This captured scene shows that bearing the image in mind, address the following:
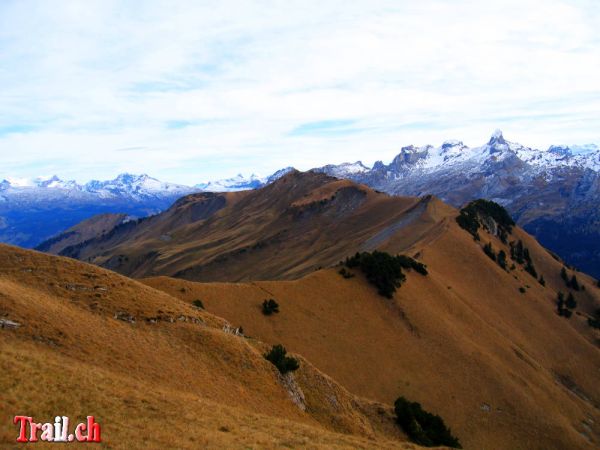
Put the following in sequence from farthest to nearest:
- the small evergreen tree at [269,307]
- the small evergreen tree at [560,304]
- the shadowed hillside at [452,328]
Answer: the small evergreen tree at [560,304]
the small evergreen tree at [269,307]
the shadowed hillside at [452,328]

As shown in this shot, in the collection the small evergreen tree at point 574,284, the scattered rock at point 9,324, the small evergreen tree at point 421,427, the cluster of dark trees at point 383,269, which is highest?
the cluster of dark trees at point 383,269

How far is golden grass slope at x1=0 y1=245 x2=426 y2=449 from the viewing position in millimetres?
23328

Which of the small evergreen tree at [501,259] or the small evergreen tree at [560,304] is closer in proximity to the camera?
the small evergreen tree at [560,304]

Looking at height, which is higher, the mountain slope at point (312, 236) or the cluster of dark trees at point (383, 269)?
the mountain slope at point (312, 236)

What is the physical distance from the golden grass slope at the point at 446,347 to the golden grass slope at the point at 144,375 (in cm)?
1502

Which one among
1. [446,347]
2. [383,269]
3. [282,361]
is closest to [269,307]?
[383,269]

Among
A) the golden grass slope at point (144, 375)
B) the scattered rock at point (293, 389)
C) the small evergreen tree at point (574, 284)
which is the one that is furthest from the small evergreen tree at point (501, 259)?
the scattered rock at point (293, 389)

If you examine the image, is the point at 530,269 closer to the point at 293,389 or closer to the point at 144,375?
the point at 293,389

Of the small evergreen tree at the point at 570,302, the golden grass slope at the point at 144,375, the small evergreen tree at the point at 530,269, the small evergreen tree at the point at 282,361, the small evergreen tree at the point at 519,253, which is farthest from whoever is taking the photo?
the small evergreen tree at the point at 519,253

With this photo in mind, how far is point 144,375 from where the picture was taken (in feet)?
104

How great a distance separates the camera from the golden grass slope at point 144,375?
23.3 metres

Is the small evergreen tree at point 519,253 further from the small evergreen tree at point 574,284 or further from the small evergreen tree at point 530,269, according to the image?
the small evergreen tree at point 574,284

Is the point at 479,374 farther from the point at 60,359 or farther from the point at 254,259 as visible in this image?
the point at 254,259

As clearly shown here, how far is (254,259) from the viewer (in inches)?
6383
